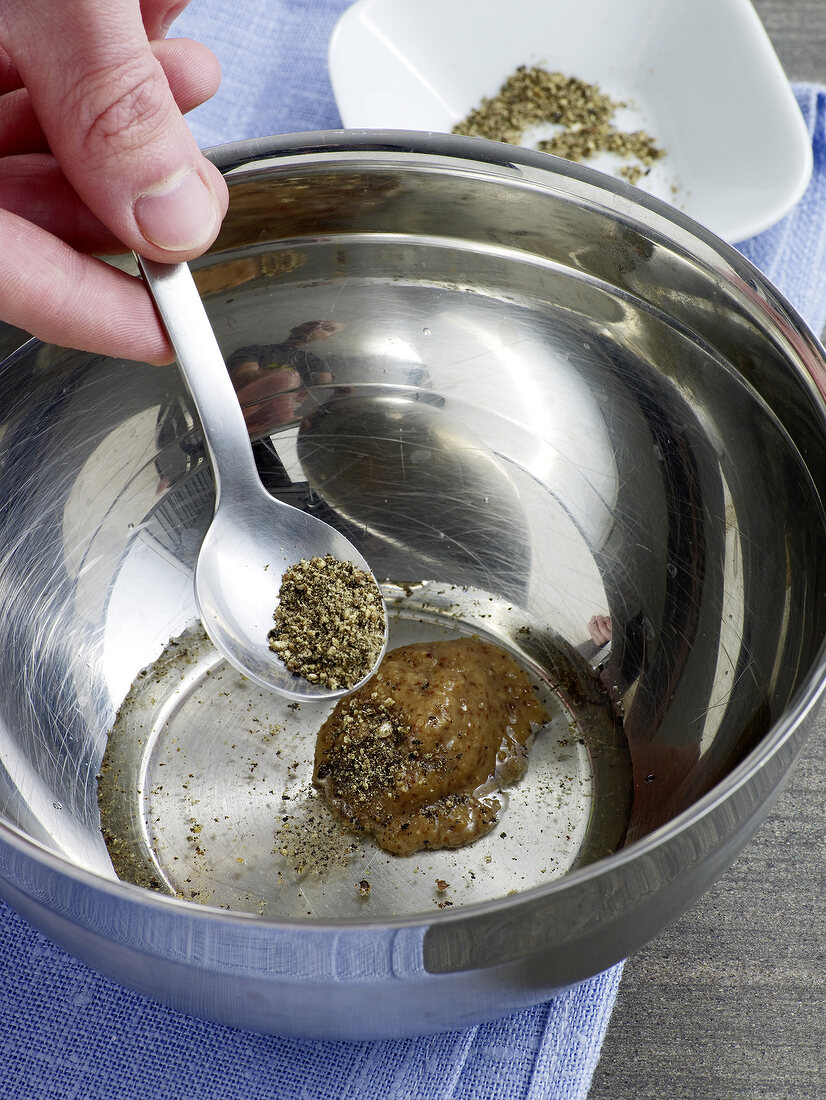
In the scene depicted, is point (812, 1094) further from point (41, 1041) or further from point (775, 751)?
point (41, 1041)

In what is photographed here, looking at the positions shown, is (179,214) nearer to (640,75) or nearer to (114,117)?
(114,117)

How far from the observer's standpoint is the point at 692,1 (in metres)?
1.20

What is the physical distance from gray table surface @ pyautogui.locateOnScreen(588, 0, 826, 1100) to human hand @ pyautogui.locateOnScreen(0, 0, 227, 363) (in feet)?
2.03

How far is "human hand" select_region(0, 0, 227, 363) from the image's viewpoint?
60 centimetres

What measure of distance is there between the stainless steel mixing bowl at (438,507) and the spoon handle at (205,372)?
4.5 inches

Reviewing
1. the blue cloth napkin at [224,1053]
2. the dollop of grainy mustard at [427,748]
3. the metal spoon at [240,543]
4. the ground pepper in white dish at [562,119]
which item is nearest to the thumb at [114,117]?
the metal spoon at [240,543]

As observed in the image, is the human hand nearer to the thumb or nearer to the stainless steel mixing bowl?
the thumb

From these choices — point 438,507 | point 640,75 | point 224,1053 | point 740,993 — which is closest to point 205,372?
point 438,507

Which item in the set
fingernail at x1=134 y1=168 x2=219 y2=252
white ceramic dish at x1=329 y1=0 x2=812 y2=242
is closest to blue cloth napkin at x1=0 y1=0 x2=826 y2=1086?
fingernail at x1=134 y1=168 x2=219 y2=252

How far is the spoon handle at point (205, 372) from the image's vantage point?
757 mm

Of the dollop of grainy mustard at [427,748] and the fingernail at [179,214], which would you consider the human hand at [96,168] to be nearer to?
the fingernail at [179,214]

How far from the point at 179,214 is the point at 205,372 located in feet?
0.48

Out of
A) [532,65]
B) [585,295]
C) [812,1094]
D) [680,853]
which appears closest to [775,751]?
[680,853]

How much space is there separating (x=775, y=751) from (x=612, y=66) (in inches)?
41.1
